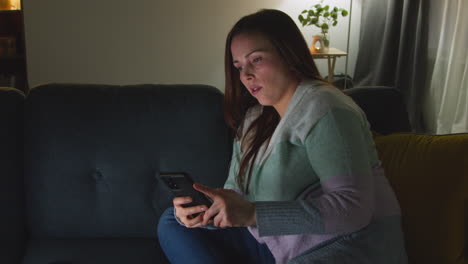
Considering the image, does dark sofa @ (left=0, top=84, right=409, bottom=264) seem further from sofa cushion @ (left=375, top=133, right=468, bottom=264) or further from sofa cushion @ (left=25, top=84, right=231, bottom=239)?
sofa cushion @ (left=375, top=133, right=468, bottom=264)

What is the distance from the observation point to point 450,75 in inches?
106

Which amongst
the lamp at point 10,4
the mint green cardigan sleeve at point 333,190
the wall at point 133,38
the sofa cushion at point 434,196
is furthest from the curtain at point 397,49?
the lamp at point 10,4

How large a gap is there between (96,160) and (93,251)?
11.0 inches

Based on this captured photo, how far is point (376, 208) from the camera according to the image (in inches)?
39.8

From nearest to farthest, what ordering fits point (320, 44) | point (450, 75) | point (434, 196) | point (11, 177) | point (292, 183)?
point (292, 183)
point (434, 196)
point (11, 177)
point (450, 75)
point (320, 44)

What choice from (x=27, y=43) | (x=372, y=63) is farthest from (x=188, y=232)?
(x=27, y=43)

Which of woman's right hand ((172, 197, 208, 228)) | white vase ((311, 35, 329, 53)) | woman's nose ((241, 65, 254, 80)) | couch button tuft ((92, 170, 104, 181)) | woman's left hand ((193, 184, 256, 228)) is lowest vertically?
couch button tuft ((92, 170, 104, 181))

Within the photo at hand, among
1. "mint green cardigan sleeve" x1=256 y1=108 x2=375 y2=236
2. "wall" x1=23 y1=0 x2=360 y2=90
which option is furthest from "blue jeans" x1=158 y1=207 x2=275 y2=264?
"wall" x1=23 y1=0 x2=360 y2=90

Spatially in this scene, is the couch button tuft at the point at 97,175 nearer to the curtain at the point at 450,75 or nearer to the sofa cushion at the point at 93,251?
the sofa cushion at the point at 93,251

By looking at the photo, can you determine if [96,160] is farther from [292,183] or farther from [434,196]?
[434,196]

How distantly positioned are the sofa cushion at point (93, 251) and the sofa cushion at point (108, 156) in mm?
34

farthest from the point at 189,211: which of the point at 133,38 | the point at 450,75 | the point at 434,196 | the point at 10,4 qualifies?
the point at 10,4

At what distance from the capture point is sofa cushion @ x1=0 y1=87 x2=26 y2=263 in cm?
139

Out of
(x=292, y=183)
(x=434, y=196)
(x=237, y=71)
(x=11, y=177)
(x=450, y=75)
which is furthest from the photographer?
(x=450, y=75)
